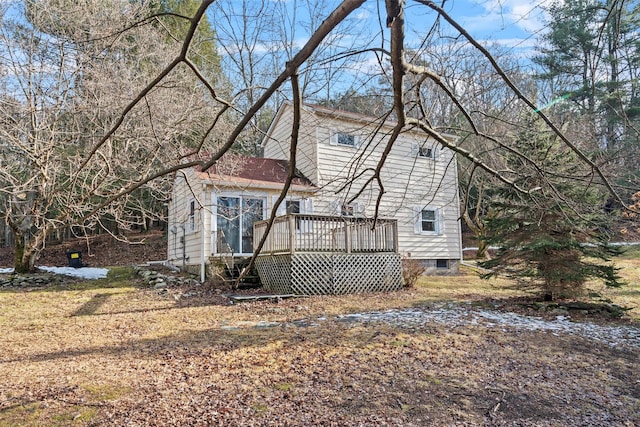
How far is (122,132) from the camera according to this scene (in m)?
8.00

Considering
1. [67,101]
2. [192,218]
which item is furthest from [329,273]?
[67,101]

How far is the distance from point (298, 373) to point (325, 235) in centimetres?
616

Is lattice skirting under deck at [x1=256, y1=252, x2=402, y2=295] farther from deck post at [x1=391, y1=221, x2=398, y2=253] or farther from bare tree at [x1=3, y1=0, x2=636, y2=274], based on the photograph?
bare tree at [x1=3, y1=0, x2=636, y2=274]

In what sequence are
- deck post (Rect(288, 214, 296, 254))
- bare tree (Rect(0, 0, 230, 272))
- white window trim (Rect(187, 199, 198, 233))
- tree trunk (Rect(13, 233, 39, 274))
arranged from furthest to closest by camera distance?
1. white window trim (Rect(187, 199, 198, 233))
2. tree trunk (Rect(13, 233, 39, 274))
3. deck post (Rect(288, 214, 296, 254))
4. bare tree (Rect(0, 0, 230, 272))

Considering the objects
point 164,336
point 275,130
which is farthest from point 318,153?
point 164,336

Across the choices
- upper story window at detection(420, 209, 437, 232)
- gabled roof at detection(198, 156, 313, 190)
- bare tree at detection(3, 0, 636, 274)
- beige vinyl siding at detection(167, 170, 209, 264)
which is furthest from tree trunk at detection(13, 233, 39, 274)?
upper story window at detection(420, 209, 437, 232)

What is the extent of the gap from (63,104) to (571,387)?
8.70 m

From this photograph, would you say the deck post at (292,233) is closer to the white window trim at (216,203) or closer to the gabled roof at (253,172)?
the gabled roof at (253,172)

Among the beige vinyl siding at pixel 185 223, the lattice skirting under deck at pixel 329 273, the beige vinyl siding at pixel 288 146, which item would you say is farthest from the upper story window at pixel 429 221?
the beige vinyl siding at pixel 185 223

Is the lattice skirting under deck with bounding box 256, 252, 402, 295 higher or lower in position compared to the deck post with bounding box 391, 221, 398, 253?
lower

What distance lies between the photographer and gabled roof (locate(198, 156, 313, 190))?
11.4 metres

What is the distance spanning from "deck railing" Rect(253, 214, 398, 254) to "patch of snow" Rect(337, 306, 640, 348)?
2971 millimetres

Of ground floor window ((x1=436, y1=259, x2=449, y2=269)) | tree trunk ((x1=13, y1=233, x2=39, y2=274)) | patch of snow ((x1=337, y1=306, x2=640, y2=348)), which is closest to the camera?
patch of snow ((x1=337, y1=306, x2=640, y2=348))

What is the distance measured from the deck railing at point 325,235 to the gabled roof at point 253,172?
1133 mm
